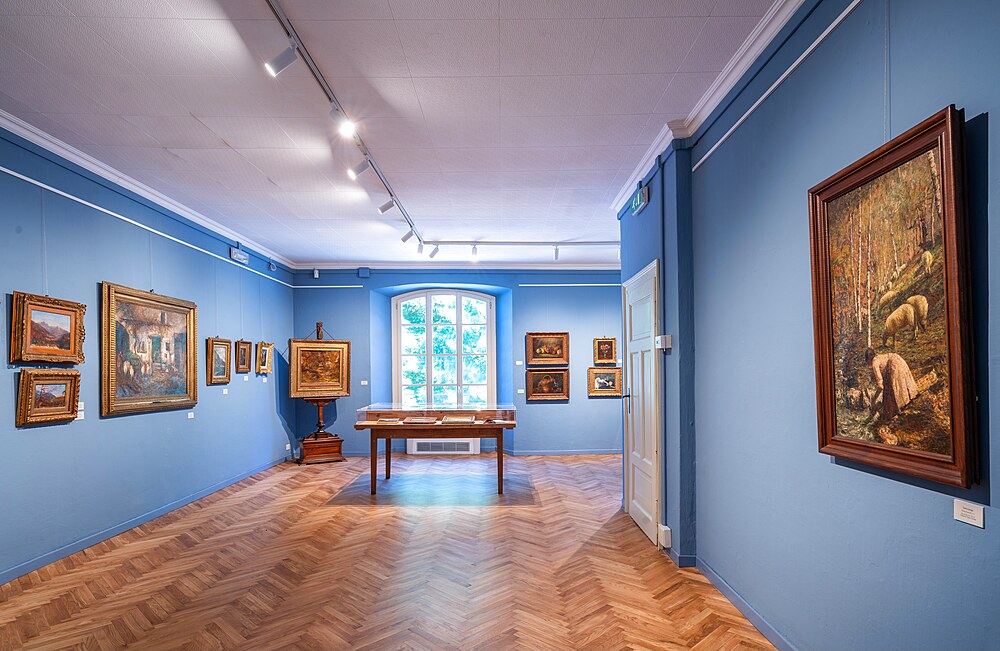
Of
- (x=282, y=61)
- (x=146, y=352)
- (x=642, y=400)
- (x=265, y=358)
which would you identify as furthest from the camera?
(x=265, y=358)

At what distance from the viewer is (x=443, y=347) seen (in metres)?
11.5

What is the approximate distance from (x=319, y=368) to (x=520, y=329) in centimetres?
381

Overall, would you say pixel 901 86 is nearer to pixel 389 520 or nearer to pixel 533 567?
pixel 533 567

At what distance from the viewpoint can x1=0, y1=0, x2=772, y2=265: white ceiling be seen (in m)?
3.15

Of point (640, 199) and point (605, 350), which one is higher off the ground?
point (640, 199)

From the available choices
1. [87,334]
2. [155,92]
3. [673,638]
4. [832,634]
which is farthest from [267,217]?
[832,634]

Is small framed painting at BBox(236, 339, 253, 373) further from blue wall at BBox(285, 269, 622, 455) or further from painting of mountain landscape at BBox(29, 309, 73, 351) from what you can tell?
painting of mountain landscape at BBox(29, 309, 73, 351)

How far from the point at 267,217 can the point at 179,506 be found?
373 cm

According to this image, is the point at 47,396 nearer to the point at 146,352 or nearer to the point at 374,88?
the point at 146,352

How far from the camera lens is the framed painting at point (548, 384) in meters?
10.7

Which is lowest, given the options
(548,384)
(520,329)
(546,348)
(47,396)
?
(548,384)

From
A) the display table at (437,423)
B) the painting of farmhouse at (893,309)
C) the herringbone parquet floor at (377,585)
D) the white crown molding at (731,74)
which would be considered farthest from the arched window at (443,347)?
the painting of farmhouse at (893,309)

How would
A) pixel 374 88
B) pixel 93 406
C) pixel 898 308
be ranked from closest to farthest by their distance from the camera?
1. pixel 898 308
2. pixel 374 88
3. pixel 93 406

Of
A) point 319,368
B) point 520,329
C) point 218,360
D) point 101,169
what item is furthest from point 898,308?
point 319,368
